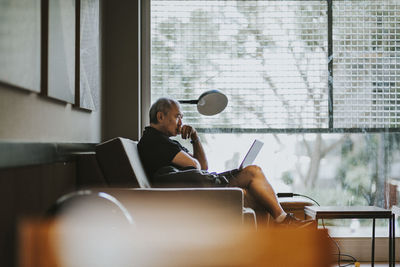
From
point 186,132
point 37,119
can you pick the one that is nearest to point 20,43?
point 37,119

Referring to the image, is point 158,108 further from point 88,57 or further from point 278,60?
point 278,60

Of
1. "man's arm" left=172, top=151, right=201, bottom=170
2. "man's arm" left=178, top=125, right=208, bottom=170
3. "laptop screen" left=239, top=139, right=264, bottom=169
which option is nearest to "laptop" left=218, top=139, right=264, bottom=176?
"laptop screen" left=239, top=139, right=264, bottom=169

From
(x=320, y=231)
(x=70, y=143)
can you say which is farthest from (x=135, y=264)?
(x=70, y=143)

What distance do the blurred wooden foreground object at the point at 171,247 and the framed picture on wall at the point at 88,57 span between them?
5.92ft

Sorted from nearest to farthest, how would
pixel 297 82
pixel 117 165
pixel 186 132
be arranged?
pixel 117 165 → pixel 186 132 → pixel 297 82

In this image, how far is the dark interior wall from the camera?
413cm

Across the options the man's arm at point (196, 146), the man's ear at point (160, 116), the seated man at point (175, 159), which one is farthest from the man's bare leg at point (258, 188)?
the man's ear at point (160, 116)

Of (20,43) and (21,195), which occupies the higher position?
(20,43)

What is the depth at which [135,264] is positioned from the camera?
3.74 feet

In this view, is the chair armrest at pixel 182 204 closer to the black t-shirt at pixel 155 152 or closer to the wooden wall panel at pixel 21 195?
the wooden wall panel at pixel 21 195

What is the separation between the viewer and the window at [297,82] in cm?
432

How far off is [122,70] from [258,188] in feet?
5.28

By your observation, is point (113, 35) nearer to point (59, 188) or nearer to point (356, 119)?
point (59, 188)

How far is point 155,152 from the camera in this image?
129 inches
